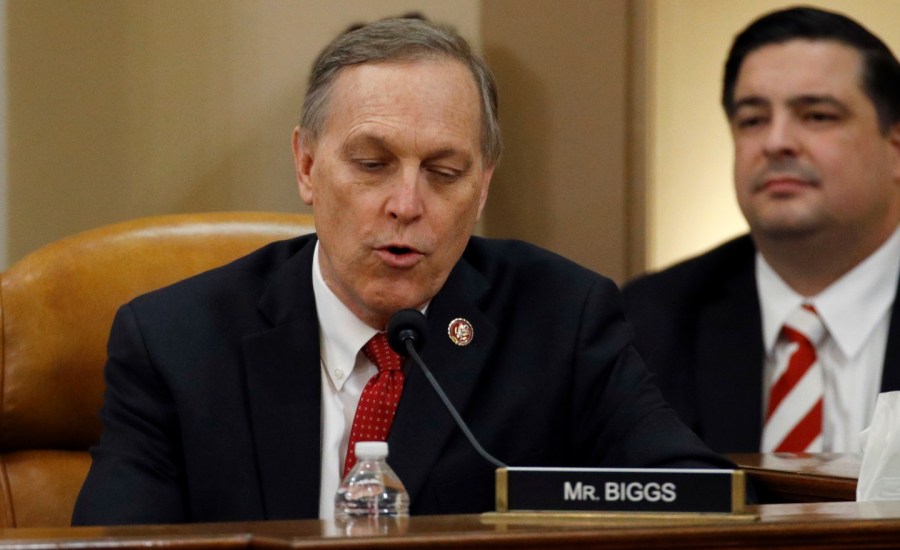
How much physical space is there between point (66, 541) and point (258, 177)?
2.56 metres

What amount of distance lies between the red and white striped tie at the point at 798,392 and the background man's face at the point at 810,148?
230 millimetres

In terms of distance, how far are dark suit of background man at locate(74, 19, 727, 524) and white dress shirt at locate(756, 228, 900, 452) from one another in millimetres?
1153

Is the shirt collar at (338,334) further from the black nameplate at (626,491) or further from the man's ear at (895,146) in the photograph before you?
the man's ear at (895,146)

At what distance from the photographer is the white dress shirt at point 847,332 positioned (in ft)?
10.2

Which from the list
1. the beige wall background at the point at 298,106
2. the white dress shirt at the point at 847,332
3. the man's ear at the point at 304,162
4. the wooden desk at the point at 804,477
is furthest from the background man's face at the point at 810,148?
the man's ear at the point at 304,162

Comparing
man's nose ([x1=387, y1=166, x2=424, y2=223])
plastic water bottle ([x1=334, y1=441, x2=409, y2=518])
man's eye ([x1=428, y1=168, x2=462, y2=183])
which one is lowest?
plastic water bottle ([x1=334, y1=441, x2=409, y2=518])

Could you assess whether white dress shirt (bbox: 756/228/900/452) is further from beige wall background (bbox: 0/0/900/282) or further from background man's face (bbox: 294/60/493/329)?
background man's face (bbox: 294/60/493/329)

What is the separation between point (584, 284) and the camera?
216cm

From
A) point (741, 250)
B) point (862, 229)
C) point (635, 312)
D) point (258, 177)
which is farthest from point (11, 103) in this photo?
point (862, 229)

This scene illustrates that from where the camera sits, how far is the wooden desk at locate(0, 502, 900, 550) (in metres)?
1.17

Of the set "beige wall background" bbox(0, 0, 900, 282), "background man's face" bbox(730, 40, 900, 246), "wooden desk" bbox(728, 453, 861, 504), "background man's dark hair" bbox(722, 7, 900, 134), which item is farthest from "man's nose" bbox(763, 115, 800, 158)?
"wooden desk" bbox(728, 453, 861, 504)

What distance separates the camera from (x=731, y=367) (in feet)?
10.3

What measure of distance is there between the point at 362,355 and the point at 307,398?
0.39 feet

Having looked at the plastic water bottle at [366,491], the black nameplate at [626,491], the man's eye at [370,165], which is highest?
the man's eye at [370,165]
